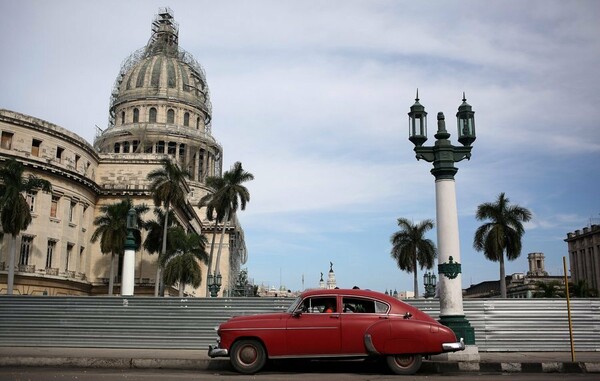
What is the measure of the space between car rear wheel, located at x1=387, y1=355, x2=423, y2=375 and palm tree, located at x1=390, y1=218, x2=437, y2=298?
50.9 metres

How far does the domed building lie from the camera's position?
163 ft

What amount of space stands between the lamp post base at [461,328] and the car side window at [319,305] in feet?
12.8

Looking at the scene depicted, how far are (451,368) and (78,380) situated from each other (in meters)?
7.57

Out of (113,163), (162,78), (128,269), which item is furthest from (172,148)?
(128,269)

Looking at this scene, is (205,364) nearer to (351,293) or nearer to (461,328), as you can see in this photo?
(351,293)

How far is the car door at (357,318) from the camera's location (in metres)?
11.5

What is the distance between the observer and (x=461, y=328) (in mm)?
14070

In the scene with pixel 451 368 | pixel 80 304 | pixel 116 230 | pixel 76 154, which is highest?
pixel 76 154

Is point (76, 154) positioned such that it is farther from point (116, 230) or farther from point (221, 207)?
point (221, 207)

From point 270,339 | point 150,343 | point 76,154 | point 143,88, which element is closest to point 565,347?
point 270,339

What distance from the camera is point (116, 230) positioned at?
51.2 m

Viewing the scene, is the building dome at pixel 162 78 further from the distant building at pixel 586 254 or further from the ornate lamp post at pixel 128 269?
the ornate lamp post at pixel 128 269

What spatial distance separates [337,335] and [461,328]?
13.3 feet

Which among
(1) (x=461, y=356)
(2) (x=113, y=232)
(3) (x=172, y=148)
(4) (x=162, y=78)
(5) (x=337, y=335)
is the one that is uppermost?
(4) (x=162, y=78)
